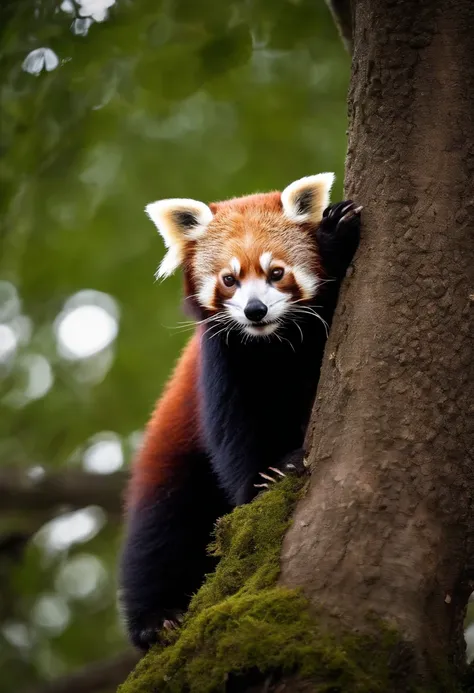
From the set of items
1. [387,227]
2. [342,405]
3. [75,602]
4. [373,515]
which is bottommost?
[75,602]

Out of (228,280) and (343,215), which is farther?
(228,280)

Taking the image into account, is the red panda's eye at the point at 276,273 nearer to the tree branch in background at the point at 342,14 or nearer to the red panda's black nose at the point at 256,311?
the red panda's black nose at the point at 256,311

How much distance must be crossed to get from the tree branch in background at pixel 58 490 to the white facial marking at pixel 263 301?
9.25ft

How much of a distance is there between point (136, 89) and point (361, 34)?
1857 millimetres

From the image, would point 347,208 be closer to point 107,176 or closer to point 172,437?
point 172,437

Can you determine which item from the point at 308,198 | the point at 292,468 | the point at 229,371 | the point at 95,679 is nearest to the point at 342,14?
the point at 308,198

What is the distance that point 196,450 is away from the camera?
415cm

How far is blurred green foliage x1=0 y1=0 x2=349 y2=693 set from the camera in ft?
12.7

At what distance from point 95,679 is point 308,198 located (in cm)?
377

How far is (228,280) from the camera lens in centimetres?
366

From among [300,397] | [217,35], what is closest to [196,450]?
[300,397]

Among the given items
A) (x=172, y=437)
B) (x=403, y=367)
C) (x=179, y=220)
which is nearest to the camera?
(x=403, y=367)

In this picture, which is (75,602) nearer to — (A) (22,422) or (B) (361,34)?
(A) (22,422)

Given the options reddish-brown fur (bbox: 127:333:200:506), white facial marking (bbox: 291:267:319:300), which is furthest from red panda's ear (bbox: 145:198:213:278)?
white facial marking (bbox: 291:267:319:300)
